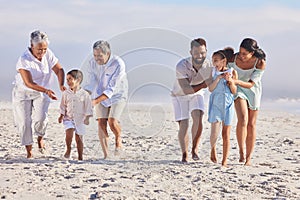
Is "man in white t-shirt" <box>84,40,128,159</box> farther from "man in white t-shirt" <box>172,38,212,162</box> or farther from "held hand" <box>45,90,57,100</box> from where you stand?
"man in white t-shirt" <box>172,38,212,162</box>

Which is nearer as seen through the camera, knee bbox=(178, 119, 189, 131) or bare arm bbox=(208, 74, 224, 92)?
bare arm bbox=(208, 74, 224, 92)

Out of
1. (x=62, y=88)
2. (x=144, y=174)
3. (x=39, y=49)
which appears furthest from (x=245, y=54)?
(x=39, y=49)

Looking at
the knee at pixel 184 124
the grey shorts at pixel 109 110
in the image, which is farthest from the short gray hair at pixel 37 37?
the knee at pixel 184 124

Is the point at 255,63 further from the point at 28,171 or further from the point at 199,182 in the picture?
the point at 28,171

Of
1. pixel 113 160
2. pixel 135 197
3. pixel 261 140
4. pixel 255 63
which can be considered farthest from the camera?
pixel 261 140

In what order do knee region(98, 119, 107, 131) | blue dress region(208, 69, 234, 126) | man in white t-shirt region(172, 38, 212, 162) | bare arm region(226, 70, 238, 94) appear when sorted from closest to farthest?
bare arm region(226, 70, 238, 94) → blue dress region(208, 69, 234, 126) → man in white t-shirt region(172, 38, 212, 162) → knee region(98, 119, 107, 131)

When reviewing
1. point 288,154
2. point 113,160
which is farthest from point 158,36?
point 288,154

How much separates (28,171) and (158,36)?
7.56ft

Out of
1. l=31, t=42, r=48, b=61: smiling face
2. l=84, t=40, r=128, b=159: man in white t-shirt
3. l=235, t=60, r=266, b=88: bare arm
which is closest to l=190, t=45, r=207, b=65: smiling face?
l=235, t=60, r=266, b=88: bare arm

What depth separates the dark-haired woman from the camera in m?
7.09

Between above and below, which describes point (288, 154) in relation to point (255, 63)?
below

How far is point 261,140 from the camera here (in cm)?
1062

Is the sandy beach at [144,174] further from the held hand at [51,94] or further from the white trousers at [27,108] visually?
the held hand at [51,94]

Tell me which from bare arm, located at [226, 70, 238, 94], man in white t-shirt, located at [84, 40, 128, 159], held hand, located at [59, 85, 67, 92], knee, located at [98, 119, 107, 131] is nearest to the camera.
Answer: bare arm, located at [226, 70, 238, 94]
